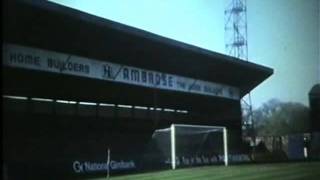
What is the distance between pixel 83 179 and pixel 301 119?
2126 millimetres

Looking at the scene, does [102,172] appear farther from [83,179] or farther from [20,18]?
[20,18]

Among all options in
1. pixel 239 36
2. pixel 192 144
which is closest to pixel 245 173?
pixel 192 144

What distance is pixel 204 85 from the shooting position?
17.7 feet

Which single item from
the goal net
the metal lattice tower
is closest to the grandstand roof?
the metal lattice tower

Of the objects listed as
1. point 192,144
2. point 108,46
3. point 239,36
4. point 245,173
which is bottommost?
point 245,173

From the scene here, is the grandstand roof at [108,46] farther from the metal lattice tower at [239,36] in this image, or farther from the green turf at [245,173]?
the green turf at [245,173]

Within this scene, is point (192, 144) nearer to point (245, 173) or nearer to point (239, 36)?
point (245, 173)

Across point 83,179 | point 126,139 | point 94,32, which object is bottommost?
point 83,179

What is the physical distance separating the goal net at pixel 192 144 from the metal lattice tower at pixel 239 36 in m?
0.24

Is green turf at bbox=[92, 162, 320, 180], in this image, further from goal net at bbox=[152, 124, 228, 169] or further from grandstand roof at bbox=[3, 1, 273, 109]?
grandstand roof at bbox=[3, 1, 273, 109]

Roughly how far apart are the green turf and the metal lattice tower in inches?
12.7

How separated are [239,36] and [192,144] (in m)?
1.02

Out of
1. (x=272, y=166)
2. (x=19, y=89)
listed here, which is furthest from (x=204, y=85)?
(x=19, y=89)

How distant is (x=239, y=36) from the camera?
18.0 feet
